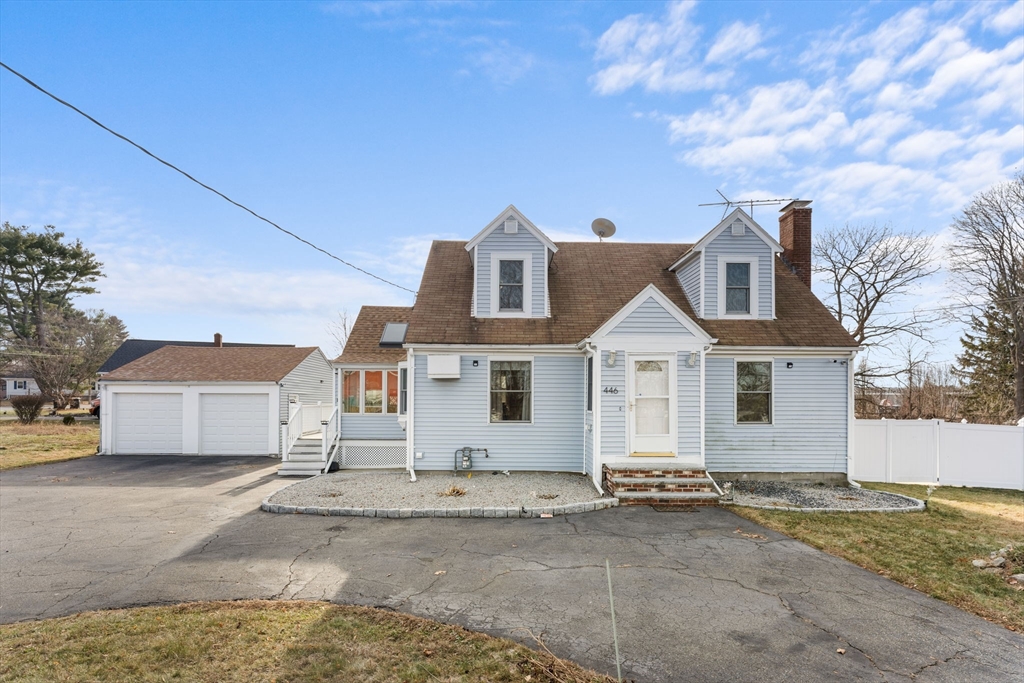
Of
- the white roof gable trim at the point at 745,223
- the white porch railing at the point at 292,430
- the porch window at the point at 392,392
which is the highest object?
the white roof gable trim at the point at 745,223

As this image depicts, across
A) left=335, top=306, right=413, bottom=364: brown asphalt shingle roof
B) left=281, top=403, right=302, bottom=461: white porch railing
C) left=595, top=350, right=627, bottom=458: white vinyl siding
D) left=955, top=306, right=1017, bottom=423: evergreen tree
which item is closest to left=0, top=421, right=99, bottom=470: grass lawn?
left=281, top=403, right=302, bottom=461: white porch railing

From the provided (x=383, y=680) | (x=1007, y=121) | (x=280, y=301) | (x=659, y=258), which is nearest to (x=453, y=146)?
(x=659, y=258)

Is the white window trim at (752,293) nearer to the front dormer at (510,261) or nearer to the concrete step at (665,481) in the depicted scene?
the front dormer at (510,261)

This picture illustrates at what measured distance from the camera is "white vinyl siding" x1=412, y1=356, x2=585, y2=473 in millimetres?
11852

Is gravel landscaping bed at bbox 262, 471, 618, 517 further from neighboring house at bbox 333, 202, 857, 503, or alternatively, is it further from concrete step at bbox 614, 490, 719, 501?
neighboring house at bbox 333, 202, 857, 503

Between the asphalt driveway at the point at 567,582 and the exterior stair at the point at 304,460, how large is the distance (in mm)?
3773

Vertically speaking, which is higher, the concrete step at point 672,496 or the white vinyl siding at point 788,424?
the white vinyl siding at point 788,424

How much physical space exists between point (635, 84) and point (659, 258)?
4975mm

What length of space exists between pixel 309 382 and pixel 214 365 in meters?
3.45

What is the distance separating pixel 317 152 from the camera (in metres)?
13.2

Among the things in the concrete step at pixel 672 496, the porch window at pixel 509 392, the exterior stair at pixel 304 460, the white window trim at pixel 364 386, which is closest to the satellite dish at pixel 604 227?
the porch window at pixel 509 392

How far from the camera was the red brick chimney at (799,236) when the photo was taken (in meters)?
13.9

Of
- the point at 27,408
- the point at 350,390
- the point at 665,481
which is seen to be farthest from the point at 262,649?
the point at 27,408

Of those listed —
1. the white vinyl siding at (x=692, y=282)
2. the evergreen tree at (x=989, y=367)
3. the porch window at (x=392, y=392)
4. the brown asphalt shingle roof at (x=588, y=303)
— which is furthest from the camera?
the evergreen tree at (x=989, y=367)
